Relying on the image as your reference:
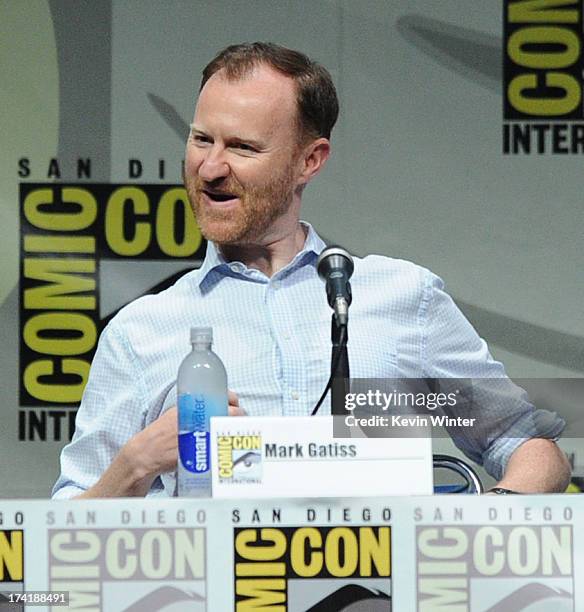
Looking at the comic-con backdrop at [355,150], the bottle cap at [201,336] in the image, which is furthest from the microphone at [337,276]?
the comic-con backdrop at [355,150]

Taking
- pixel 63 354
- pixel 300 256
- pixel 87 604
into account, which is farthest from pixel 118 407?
pixel 63 354

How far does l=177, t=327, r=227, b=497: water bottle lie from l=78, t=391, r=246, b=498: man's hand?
7 cm

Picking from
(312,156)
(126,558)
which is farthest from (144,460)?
(312,156)

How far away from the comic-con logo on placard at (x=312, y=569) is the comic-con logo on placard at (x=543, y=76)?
1.99 metres

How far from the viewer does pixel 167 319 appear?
2.20 metres

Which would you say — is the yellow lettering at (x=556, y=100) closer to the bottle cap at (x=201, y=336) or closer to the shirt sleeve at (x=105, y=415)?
the shirt sleeve at (x=105, y=415)

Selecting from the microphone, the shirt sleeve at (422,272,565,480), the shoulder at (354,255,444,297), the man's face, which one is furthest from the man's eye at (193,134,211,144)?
the microphone

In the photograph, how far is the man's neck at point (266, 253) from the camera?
2.29 metres

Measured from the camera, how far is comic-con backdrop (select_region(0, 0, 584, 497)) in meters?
3.26

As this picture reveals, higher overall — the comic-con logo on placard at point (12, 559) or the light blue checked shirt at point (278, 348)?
the light blue checked shirt at point (278, 348)

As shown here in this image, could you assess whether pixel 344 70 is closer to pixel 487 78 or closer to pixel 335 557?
pixel 487 78

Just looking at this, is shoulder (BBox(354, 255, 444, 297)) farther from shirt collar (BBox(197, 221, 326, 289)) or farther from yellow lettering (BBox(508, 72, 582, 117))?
yellow lettering (BBox(508, 72, 582, 117))

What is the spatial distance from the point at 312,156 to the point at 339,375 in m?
0.84

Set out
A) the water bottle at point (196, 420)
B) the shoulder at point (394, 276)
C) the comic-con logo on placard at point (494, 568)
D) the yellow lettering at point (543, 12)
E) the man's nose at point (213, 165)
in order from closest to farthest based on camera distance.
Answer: the comic-con logo on placard at point (494, 568)
the water bottle at point (196, 420)
the man's nose at point (213, 165)
the shoulder at point (394, 276)
the yellow lettering at point (543, 12)
